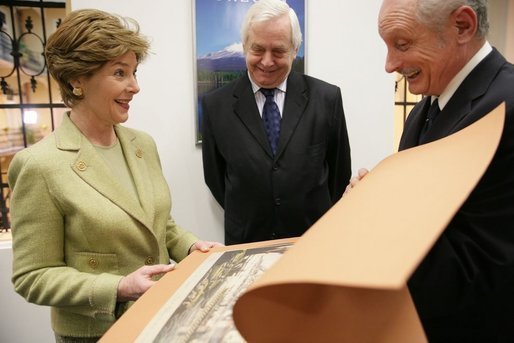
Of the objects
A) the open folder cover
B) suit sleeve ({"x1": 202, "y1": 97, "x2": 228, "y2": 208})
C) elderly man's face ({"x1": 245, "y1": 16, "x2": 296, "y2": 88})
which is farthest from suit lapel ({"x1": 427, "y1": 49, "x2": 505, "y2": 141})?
suit sleeve ({"x1": 202, "y1": 97, "x2": 228, "y2": 208})

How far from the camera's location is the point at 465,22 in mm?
952

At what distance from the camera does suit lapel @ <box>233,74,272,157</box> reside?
1839 millimetres

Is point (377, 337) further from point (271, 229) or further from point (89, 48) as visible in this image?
point (271, 229)

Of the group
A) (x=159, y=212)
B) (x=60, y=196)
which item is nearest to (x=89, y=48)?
(x=60, y=196)

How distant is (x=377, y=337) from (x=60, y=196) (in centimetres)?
94

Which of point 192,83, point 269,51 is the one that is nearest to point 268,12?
point 269,51

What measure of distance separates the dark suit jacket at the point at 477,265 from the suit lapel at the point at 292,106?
3.47 ft

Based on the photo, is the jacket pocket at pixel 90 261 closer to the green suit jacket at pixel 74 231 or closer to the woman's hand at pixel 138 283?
the green suit jacket at pixel 74 231

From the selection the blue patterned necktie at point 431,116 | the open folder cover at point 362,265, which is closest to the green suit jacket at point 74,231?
the open folder cover at point 362,265

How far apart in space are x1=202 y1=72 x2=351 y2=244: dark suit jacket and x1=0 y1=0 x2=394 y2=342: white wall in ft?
0.90

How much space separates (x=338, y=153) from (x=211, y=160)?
672mm

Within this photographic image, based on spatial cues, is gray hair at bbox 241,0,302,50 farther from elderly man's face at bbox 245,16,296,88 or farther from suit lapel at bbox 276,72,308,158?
suit lapel at bbox 276,72,308,158

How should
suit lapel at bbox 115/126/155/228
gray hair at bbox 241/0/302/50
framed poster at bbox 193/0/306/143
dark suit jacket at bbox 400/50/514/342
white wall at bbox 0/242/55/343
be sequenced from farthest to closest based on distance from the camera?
1. white wall at bbox 0/242/55/343
2. framed poster at bbox 193/0/306/143
3. gray hair at bbox 241/0/302/50
4. suit lapel at bbox 115/126/155/228
5. dark suit jacket at bbox 400/50/514/342

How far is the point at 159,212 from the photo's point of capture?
1348mm
